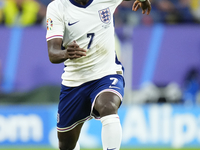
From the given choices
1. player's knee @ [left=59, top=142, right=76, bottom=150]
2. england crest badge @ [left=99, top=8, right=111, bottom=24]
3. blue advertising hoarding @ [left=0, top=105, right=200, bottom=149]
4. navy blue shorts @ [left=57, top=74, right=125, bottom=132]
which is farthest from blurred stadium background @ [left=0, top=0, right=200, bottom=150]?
england crest badge @ [left=99, top=8, right=111, bottom=24]

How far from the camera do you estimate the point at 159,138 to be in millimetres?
9016

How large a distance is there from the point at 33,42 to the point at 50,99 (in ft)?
5.35

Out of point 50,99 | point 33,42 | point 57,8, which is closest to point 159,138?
point 50,99

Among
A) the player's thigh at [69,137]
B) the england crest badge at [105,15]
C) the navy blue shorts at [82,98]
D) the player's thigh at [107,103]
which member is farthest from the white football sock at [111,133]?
the england crest badge at [105,15]

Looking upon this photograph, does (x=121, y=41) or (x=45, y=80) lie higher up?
(x=121, y=41)

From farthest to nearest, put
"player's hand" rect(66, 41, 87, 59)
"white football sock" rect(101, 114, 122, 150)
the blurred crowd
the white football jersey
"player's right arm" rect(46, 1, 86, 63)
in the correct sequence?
the blurred crowd, the white football jersey, "player's right arm" rect(46, 1, 86, 63), "white football sock" rect(101, 114, 122, 150), "player's hand" rect(66, 41, 87, 59)

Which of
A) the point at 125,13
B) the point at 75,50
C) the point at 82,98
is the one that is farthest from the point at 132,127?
the point at 75,50

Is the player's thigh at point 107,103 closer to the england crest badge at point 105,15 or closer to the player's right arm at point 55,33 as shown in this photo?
the player's right arm at point 55,33

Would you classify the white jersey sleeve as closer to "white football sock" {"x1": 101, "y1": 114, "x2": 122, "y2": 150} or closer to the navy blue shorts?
the navy blue shorts

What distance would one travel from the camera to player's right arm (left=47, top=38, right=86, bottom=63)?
13.8 feet

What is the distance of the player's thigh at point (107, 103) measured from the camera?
176 inches

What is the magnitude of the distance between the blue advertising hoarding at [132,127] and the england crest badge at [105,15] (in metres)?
4.34

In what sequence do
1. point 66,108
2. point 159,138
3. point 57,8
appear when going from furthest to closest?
1. point 159,138
2. point 66,108
3. point 57,8

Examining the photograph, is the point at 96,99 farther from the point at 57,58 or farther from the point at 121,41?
the point at 121,41
